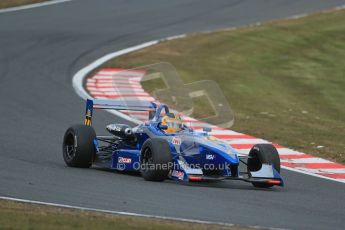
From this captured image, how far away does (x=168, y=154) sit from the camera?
1252 centimetres

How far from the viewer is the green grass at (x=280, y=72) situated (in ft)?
60.6

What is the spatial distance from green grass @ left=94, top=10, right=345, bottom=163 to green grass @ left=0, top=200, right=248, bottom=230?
23.0 feet

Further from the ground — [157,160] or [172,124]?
[172,124]

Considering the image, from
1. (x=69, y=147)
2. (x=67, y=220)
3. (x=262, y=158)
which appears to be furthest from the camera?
(x=69, y=147)

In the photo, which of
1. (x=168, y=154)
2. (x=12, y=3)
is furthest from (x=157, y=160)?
(x=12, y=3)

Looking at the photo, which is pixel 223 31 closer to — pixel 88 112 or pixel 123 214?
pixel 88 112

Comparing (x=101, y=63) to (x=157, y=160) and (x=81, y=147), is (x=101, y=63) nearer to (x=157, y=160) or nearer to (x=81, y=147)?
(x=81, y=147)

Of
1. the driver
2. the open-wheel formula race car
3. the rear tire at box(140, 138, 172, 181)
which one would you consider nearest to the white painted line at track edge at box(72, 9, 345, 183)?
the open-wheel formula race car

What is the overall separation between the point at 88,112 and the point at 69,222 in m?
5.36

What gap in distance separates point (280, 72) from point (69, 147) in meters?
12.8

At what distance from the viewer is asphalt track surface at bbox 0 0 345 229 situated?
35.2ft

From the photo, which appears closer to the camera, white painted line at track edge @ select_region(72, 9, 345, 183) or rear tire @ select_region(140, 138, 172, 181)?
rear tire @ select_region(140, 138, 172, 181)

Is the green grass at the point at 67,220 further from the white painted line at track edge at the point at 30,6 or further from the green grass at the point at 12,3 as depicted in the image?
the green grass at the point at 12,3

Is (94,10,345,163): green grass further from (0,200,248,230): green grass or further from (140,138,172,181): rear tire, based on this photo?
(0,200,248,230): green grass
